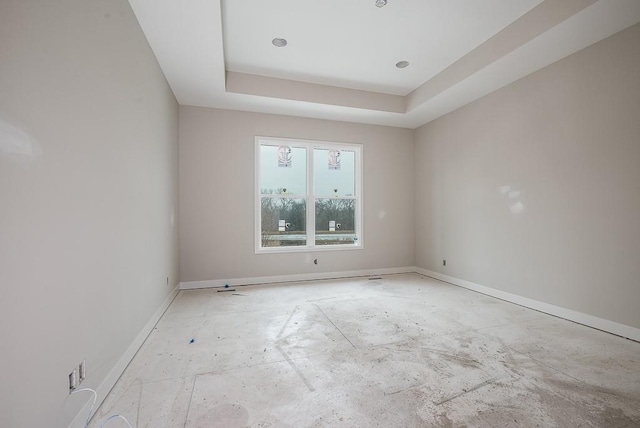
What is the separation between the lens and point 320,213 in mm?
5414

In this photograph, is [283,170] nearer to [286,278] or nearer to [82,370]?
[286,278]

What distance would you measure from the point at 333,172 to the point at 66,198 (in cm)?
430

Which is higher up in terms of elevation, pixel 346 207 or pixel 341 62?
pixel 341 62

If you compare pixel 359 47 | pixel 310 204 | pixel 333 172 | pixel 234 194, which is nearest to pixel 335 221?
pixel 310 204

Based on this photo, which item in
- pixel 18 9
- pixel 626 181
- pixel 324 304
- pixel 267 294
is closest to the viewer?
pixel 18 9

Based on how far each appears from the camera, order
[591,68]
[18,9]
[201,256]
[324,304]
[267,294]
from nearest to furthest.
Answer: [18,9] < [591,68] < [324,304] < [267,294] < [201,256]

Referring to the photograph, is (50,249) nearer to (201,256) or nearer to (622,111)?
(201,256)

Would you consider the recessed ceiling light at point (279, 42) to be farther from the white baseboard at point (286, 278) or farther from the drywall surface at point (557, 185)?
the white baseboard at point (286, 278)

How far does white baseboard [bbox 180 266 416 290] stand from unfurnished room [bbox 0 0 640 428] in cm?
5

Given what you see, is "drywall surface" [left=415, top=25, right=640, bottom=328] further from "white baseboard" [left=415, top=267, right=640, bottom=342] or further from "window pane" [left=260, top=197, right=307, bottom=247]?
"window pane" [left=260, top=197, right=307, bottom=247]

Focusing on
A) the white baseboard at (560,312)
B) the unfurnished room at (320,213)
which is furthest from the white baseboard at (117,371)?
the white baseboard at (560,312)

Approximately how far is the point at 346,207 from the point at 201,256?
8.65ft

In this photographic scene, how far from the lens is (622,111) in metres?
→ 2.83

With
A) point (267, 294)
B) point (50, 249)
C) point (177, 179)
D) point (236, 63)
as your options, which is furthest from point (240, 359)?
point (236, 63)
